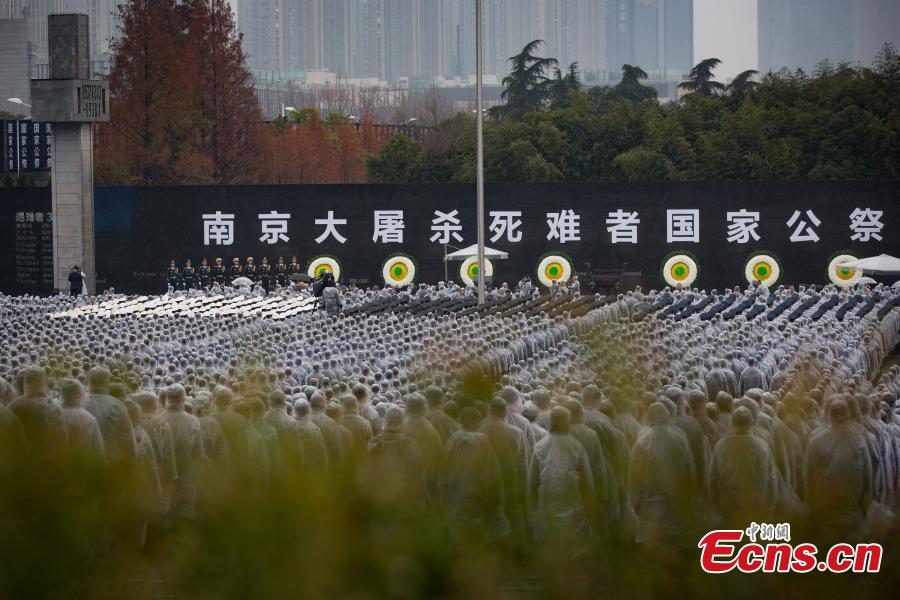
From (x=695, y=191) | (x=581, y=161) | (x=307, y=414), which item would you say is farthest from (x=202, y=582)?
(x=581, y=161)

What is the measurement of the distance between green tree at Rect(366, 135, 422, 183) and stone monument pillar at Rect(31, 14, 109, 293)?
1971 cm

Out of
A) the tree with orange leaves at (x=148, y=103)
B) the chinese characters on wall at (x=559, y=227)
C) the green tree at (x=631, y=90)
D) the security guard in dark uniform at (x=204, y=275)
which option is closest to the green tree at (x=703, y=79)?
the green tree at (x=631, y=90)

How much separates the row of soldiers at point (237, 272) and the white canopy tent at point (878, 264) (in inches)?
574

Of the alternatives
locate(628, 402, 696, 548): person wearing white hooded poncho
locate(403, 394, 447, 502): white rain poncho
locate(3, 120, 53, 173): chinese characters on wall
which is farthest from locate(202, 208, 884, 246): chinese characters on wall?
locate(403, 394, 447, 502): white rain poncho

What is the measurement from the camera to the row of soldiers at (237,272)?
37531 millimetres

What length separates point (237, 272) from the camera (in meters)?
38.6

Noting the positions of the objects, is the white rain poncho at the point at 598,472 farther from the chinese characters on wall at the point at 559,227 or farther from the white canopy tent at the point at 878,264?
the chinese characters on wall at the point at 559,227

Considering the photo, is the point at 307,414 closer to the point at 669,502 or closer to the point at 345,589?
the point at 669,502

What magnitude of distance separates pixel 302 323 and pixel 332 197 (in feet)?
53.8

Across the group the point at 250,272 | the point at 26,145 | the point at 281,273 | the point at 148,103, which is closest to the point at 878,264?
the point at 281,273

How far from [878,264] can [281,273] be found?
612 inches

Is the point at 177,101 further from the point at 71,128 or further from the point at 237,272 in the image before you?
the point at 237,272

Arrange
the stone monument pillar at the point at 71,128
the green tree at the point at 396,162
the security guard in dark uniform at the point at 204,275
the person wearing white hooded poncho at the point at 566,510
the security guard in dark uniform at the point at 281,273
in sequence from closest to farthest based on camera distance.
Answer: the person wearing white hooded poncho at the point at 566,510, the stone monument pillar at the point at 71,128, the security guard in dark uniform at the point at 204,275, the security guard in dark uniform at the point at 281,273, the green tree at the point at 396,162

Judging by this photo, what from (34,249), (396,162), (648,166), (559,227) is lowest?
(34,249)
